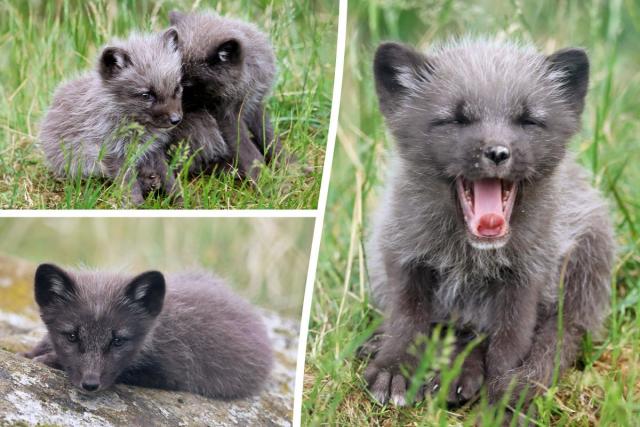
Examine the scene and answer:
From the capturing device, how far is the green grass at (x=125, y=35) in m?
3.72

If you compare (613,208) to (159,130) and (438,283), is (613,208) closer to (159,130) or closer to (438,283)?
(438,283)

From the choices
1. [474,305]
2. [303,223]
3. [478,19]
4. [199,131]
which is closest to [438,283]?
[474,305]

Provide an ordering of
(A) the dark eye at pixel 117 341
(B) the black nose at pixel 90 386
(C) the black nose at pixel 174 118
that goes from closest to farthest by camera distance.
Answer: (C) the black nose at pixel 174 118 < (B) the black nose at pixel 90 386 < (A) the dark eye at pixel 117 341

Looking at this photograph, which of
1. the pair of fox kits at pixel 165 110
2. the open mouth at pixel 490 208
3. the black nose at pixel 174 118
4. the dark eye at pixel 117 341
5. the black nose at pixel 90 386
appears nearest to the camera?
the pair of fox kits at pixel 165 110

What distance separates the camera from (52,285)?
4113mm

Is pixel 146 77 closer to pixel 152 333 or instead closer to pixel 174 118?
pixel 174 118

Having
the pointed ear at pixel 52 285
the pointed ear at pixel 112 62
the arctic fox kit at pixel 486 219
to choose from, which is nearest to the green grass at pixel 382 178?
the arctic fox kit at pixel 486 219

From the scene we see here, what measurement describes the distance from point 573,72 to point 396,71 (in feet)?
2.49

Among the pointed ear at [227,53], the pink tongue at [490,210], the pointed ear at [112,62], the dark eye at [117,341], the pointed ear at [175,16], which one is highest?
the pointed ear at [175,16]

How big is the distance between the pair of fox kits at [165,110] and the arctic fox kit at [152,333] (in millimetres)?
636

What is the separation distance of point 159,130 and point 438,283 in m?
1.54

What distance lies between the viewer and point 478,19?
21.6 ft

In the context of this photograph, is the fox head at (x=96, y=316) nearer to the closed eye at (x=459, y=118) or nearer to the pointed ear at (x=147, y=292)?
the pointed ear at (x=147, y=292)

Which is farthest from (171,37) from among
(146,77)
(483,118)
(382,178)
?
(382,178)
